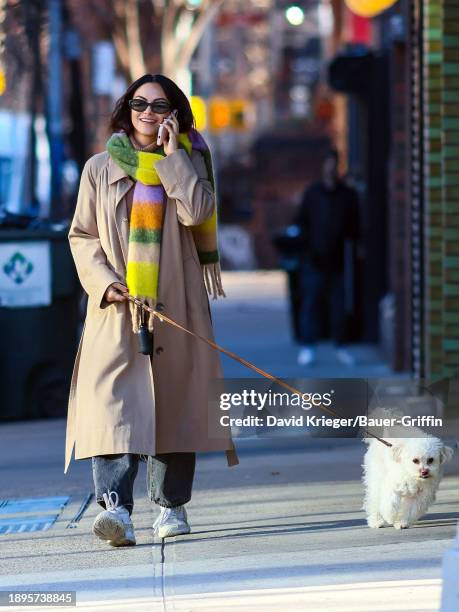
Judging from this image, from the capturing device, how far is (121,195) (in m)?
6.73

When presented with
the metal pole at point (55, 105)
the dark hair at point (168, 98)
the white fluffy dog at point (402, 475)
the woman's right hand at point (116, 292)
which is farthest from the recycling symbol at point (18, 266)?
the metal pole at point (55, 105)

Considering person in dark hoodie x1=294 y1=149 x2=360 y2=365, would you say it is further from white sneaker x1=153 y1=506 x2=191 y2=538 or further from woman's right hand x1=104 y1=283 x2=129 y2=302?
woman's right hand x1=104 y1=283 x2=129 y2=302

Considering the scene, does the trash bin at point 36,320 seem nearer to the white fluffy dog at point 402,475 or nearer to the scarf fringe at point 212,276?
the scarf fringe at point 212,276

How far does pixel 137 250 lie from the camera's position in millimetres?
6633

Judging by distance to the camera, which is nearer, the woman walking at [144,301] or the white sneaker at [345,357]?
the woman walking at [144,301]

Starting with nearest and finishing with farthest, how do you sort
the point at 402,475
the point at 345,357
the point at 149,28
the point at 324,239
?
the point at 402,475 < the point at 324,239 < the point at 345,357 < the point at 149,28

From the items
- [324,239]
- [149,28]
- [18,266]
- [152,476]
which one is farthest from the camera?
[149,28]

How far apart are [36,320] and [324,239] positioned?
4273 mm

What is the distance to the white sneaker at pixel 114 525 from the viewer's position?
6637mm

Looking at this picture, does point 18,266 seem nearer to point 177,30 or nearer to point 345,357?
point 345,357

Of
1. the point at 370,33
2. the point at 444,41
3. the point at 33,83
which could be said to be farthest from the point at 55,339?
the point at 370,33

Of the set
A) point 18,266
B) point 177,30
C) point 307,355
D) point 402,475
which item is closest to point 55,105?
point 307,355

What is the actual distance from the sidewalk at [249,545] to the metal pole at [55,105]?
7.73m

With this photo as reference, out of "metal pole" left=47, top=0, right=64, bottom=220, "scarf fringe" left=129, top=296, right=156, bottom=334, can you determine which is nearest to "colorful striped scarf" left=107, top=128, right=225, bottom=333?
"scarf fringe" left=129, top=296, right=156, bottom=334
